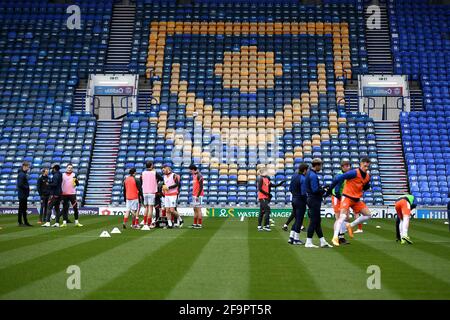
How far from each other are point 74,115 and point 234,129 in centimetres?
978

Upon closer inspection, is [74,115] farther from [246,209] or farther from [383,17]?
[383,17]

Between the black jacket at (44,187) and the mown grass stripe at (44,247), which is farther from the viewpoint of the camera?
the black jacket at (44,187)

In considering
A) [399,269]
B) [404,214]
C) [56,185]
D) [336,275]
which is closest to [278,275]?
[336,275]

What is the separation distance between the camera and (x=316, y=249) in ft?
52.6

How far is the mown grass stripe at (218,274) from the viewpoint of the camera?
9.22 meters

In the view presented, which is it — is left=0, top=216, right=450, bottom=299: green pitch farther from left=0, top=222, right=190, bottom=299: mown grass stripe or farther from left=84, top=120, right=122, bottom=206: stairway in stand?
left=84, top=120, right=122, bottom=206: stairway in stand

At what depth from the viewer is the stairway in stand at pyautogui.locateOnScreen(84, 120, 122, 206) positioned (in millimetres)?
37406

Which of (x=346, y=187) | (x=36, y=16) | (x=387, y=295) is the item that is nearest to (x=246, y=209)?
(x=346, y=187)

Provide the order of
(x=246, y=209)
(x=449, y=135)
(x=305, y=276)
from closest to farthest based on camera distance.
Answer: (x=305, y=276) < (x=246, y=209) < (x=449, y=135)

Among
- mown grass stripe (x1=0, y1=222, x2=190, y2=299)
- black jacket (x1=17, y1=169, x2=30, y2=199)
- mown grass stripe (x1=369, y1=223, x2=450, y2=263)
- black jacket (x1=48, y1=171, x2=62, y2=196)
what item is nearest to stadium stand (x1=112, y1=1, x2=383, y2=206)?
black jacket (x1=17, y1=169, x2=30, y2=199)

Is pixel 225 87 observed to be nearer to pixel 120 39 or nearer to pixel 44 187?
pixel 120 39

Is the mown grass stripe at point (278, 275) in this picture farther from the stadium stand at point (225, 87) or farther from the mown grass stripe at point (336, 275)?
the stadium stand at point (225, 87)

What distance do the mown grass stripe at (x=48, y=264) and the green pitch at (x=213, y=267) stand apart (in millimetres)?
16

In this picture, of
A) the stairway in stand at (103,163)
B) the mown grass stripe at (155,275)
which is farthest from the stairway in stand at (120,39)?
the mown grass stripe at (155,275)
